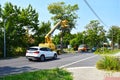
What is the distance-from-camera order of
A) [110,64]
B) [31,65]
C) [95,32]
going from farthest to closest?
[95,32] < [31,65] < [110,64]

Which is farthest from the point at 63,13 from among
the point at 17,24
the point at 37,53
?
the point at 37,53

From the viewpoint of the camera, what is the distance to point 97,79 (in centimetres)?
1343

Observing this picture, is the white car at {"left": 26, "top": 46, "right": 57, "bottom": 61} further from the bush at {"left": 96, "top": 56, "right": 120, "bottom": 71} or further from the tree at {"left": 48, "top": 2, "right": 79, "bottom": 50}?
the tree at {"left": 48, "top": 2, "right": 79, "bottom": 50}

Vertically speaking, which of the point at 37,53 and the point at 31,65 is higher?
the point at 37,53

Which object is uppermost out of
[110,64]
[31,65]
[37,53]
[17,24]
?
[17,24]

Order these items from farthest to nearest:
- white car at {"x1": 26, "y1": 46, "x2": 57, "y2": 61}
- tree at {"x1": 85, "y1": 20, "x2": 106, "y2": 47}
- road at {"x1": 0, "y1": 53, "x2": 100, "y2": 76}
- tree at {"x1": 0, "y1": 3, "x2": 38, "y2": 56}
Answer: tree at {"x1": 85, "y1": 20, "x2": 106, "y2": 47} < tree at {"x1": 0, "y1": 3, "x2": 38, "y2": 56} < white car at {"x1": 26, "y1": 46, "x2": 57, "y2": 61} < road at {"x1": 0, "y1": 53, "x2": 100, "y2": 76}

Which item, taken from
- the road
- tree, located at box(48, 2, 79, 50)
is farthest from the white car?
tree, located at box(48, 2, 79, 50)

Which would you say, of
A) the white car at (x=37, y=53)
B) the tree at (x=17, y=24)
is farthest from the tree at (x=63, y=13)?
the white car at (x=37, y=53)

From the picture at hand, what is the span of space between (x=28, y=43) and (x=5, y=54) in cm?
979

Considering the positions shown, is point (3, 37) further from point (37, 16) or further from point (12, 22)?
point (37, 16)

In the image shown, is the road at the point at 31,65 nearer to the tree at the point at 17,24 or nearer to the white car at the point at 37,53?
the white car at the point at 37,53

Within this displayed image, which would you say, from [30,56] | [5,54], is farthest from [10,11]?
[30,56]

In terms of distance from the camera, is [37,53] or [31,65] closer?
[31,65]

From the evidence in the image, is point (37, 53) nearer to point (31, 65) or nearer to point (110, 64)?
point (31, 65)
